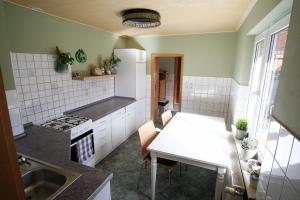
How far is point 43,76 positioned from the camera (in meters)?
2.18

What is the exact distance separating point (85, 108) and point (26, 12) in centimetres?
157

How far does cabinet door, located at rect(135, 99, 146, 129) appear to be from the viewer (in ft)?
12.4

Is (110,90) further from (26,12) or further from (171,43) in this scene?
(26,12)

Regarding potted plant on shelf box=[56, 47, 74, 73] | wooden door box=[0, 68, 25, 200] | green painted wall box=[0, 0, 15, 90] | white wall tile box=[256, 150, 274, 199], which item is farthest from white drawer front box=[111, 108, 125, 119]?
wooden door box=[0, 68, 25, 200]

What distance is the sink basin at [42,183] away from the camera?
1.17m

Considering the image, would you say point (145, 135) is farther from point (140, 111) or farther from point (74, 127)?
point (140, 111)

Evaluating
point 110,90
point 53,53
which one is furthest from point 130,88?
point 53,53

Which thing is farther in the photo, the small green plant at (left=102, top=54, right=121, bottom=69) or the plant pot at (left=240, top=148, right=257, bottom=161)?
the small green plant at (left=102, top=54, right=121, bottom=69)

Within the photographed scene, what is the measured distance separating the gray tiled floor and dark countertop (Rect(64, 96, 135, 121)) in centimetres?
80

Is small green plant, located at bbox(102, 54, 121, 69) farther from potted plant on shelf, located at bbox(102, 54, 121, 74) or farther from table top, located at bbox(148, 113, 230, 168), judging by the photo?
table top, located at bbox(148, 113, 230, 168)

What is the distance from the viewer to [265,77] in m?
1.74

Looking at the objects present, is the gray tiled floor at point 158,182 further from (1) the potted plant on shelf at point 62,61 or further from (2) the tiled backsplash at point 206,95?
(1) the potted plant on shelf at point 62,61

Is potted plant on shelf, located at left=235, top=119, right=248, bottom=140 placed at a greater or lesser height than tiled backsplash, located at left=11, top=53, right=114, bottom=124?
lesser

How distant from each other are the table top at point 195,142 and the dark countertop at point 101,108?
110 centimetres
